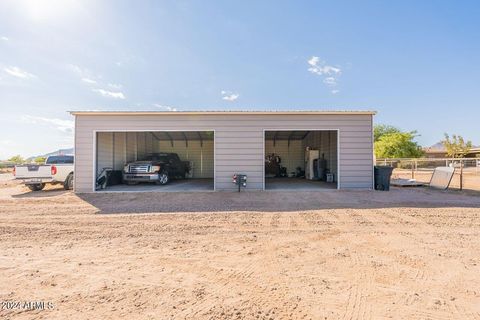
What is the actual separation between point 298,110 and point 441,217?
579 centimetres

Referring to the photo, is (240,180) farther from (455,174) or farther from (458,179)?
(455,174)

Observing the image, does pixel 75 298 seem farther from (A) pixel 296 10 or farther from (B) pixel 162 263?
(A) pixel 296 10

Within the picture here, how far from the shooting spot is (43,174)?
35.8 feet

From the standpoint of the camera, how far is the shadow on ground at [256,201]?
23.8 feet

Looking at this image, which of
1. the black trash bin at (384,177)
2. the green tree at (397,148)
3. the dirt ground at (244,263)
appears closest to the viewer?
the dirt ground at (244,263)

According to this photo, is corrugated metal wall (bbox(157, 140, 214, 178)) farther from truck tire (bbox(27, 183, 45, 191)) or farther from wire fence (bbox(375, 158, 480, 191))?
wire fence (bbox(375, 158, 480, 191))

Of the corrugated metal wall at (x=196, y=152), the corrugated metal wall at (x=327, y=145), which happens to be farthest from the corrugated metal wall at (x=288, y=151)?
the corrugated metal wall at (x=196, y=152)

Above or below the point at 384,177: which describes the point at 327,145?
above

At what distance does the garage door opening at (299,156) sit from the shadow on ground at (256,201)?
16.9 ft

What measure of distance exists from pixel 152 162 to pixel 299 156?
1098cm

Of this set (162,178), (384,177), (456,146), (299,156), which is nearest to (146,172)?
(162,178)

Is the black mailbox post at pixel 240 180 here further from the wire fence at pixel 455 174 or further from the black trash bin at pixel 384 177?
the wire fence at pixel 455 174

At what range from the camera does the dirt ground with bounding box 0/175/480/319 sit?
2467 mm

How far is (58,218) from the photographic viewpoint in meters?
6.21
